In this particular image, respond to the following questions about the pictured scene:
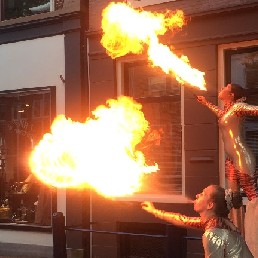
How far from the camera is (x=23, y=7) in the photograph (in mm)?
12383

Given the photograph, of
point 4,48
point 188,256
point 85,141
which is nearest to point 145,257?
point 188,256

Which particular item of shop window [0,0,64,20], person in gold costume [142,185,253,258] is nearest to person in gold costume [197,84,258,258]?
person in gold costume [142,185,253,258]

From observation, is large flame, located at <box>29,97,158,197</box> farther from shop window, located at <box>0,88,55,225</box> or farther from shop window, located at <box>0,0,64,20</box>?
shop window, located at <box>0,0,64,20</box>

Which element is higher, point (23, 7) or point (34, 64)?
point (23, 7)

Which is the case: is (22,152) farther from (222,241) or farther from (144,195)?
(222,241)

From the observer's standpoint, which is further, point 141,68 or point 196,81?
point 141,68

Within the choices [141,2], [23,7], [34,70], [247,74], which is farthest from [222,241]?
[23,7]

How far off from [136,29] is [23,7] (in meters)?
4.76

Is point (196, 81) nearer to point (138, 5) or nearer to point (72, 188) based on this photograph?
point (138, 5)

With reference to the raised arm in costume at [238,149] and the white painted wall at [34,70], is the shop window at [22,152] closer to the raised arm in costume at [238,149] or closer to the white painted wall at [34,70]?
the white painted wall at [34,70]

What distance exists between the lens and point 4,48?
12.1m

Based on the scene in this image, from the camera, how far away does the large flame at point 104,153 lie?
25.3 feet

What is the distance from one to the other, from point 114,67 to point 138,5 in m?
1.41

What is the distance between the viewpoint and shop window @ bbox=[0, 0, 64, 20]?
1196 cm
